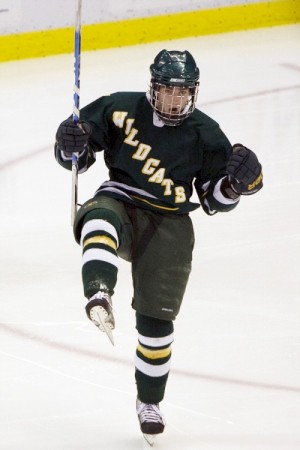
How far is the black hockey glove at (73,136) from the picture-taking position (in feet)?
12.6

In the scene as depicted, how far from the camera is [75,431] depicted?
421 centimetres

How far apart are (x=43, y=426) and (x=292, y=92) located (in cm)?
445

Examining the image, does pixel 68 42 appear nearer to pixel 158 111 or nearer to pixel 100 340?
pixel 100 340

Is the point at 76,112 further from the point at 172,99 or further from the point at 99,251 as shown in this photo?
the point at 99,251

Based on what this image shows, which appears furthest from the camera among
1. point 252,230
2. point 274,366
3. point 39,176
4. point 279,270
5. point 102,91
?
point 102,91

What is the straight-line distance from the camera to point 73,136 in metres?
3.84

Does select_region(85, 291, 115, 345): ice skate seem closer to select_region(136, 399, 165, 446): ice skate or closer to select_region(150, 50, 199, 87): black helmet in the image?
select_region(136, 399, 165, 446): ice skate

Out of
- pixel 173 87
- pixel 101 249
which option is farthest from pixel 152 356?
pixel 173 87

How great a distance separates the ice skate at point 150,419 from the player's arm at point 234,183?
65 cm

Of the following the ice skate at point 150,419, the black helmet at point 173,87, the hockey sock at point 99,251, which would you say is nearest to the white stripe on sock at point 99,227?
the hockey sock at point 99,251

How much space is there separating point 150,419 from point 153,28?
546cm

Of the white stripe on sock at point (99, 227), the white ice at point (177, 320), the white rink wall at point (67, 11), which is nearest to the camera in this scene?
the white stripe on sock at point (99, 227)

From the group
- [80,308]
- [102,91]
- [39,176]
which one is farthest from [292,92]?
[80,308]

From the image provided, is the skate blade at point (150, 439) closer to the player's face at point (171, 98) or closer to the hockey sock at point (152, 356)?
the hockey sock at point (152, 356)
